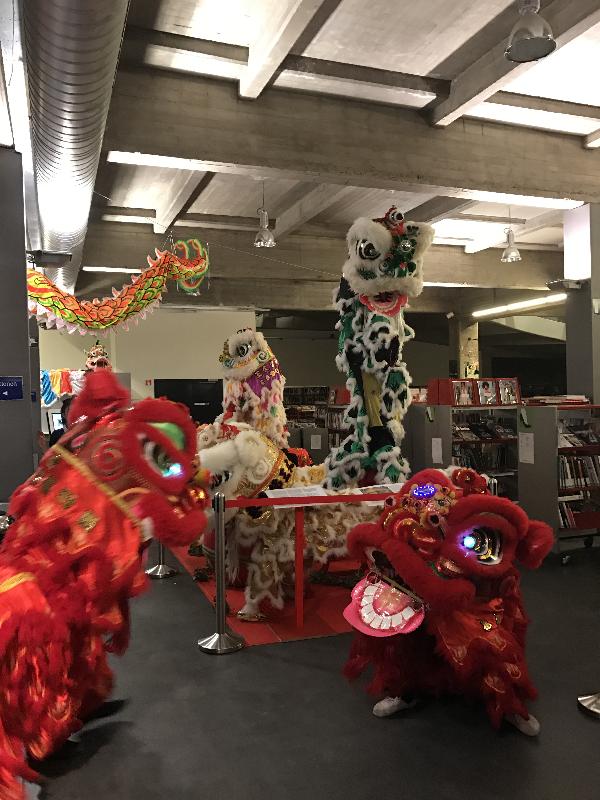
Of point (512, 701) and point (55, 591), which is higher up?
point (55, 591)

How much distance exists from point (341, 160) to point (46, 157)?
2.59 metres

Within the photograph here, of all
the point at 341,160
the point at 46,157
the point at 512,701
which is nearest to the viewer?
the point at 512,701

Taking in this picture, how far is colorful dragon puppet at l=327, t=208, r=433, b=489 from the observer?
4.08m

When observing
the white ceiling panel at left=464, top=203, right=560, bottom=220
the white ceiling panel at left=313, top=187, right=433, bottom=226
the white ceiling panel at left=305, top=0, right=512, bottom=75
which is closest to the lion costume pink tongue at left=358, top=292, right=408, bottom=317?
the white ceiling panel at left=305, top=0, right=512, bottom=75

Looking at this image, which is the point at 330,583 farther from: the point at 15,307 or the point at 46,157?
the point at 46,157

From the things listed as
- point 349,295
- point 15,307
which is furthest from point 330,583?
point 15,307

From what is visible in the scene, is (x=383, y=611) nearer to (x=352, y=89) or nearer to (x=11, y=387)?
(x=11, y=387)

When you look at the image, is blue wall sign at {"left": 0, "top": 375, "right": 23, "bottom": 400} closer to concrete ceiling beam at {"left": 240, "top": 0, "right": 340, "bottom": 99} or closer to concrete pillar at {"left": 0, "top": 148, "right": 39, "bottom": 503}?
concrete pillar at {"left": 0, "top": 148, "right": 39, "bottom": 503}

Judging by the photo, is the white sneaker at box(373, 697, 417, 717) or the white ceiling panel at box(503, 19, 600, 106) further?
the white ceiling panel at box(503, 19, 600, 106)

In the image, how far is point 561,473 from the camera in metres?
6.20

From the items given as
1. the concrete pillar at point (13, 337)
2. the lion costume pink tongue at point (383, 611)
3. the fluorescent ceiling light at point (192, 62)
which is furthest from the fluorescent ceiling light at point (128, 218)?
the lion costume pink tongue at point (383, 611)

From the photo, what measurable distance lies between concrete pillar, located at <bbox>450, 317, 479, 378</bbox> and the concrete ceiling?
6.90m

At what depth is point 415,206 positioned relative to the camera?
8922 mm

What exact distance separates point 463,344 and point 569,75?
9649 mm
